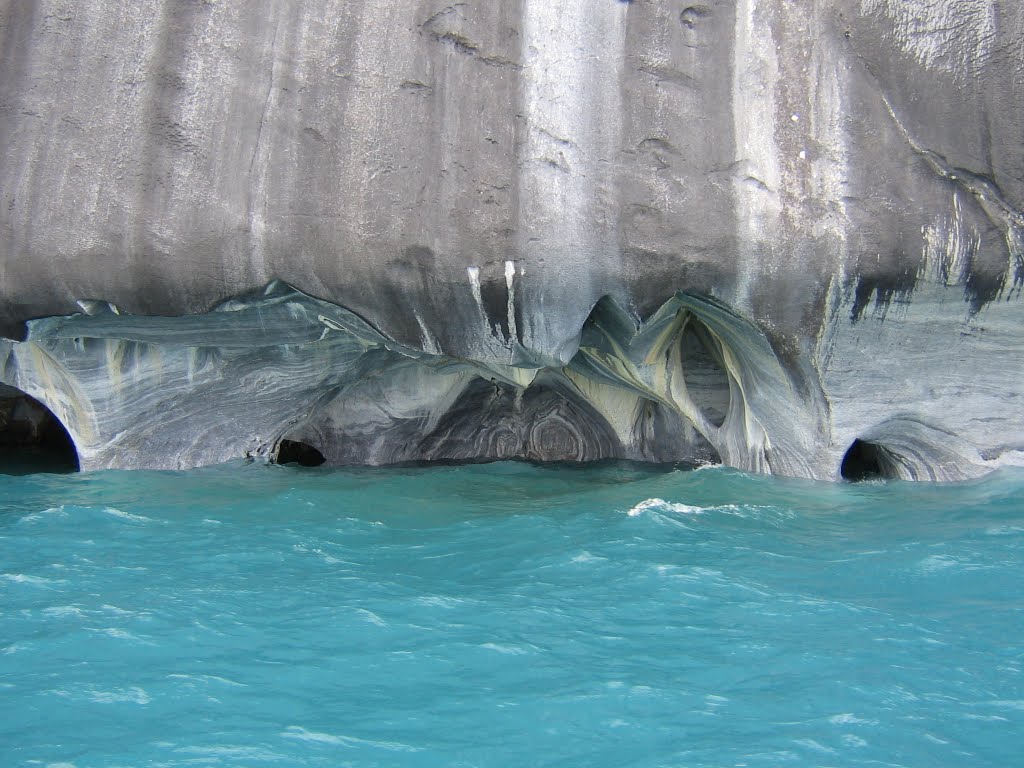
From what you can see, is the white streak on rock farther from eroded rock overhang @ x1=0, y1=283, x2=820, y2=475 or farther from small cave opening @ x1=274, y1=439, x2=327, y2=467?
small cave opening @ x1=274, y1=439, x2=327, y2=467

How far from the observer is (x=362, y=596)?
419cm

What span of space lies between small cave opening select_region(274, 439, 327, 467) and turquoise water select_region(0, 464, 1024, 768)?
6.43 ft

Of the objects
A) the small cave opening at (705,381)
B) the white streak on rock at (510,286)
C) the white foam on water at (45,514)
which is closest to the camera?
the white foam on water at (45,514)

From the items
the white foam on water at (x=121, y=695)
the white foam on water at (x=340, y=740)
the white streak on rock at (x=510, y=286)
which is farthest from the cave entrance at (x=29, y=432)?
the white foam on water at (x=340, y=740)

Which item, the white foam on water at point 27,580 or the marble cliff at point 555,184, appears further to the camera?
the marble cliff at point 555,184

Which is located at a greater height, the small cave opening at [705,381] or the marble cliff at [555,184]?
the marble cliff at [555,184]

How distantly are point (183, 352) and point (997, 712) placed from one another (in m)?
5.20

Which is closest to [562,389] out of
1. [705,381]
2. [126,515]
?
[705,381]

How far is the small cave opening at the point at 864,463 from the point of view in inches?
254

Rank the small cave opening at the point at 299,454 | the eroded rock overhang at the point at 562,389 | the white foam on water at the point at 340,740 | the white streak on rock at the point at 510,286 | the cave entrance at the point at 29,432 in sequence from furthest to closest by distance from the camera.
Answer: the cave entrance at the point at 29,432
the small cave opening at the point at 299,454
the eroded rock overhang at the point at 562,389
the white streak on rock at the point at 510,286
the white foam on water at the point at 340,740

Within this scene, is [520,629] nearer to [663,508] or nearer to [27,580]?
[663,508]

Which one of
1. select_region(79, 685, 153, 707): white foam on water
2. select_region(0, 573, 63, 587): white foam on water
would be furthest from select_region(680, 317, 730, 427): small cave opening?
select_region(79, 685, 153, 707): white foam on water

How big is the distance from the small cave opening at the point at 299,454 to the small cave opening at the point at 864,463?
4022mm

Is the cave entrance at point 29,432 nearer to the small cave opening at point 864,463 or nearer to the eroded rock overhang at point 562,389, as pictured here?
the eroded rock overhang at point 562,389
